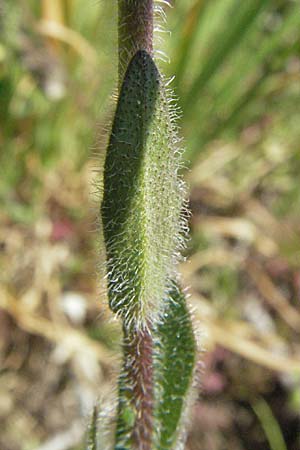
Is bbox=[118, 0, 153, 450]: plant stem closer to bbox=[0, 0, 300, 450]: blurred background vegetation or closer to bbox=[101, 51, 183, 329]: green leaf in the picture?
bbox=[101, 51, 183, 329]: green leaf

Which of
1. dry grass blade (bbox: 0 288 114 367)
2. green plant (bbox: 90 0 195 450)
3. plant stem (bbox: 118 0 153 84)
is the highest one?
plant stem (bbox: 118 0 153 84)

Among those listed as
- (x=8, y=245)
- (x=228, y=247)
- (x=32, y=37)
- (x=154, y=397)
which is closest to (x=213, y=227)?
(x=228, y=247)

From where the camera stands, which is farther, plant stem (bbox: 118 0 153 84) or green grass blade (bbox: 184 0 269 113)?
green grass blade (bbox: 184 0 269 113)

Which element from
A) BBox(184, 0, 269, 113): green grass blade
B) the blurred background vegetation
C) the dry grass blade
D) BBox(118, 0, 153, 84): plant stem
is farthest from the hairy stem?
BBox(184, 0, 269, 113): green grass blade

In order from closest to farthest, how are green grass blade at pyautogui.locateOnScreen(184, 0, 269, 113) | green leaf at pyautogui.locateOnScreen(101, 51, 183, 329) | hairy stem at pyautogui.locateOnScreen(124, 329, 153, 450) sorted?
green leaf at pyautogui.locateOnScreen(101, 51, 183, 329)
hairy stem at pyautogui.locateOnScreen(124, 329, 153, 450)
green grass blade at pyautogui.locateOnScreen(184, 0, 269, 113)

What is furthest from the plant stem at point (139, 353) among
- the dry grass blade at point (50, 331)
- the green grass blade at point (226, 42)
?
the green grass blade at point (226, 42)

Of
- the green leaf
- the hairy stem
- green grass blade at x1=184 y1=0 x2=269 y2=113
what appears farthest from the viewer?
green grass blade at x1=184 y1=0 x2=269 y2=113

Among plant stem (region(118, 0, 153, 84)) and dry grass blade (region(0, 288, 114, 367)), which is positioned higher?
plant stem (region(118, 0, 153, 84))
